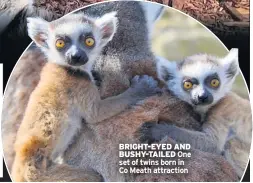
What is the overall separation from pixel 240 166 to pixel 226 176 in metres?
0.14

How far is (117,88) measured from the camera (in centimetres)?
545

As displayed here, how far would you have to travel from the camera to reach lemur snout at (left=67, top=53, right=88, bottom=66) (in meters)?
5.25

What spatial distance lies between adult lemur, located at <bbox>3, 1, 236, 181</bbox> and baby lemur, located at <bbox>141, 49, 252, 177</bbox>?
8 centimetres

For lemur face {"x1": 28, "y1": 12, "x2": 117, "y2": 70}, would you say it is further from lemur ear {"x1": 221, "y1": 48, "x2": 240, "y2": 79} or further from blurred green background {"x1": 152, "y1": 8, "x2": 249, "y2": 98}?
lemur ear {"x1": 221, "y1": 48, "x2": 240, "y2": 79}

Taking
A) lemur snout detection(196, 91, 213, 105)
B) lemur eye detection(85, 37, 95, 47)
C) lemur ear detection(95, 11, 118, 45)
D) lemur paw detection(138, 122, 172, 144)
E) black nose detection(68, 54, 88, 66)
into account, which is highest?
lemur ear detection(95, 11, 118, 45)

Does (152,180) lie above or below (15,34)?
below

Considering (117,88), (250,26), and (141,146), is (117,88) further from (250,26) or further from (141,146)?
(250,26)

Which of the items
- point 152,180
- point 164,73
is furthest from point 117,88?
point 152,180

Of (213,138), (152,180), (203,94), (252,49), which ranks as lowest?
(152,180)

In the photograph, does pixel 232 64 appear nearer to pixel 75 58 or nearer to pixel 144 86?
pixel 144 86

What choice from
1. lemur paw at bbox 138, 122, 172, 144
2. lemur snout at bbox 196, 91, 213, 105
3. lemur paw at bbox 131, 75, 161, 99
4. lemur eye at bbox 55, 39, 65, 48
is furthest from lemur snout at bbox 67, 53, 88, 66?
lemur snout at bbox 196, 91, 213, 105

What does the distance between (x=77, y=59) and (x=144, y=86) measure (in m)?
0.60

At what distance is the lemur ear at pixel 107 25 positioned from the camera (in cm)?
537

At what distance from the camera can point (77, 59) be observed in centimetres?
527
